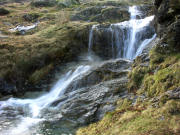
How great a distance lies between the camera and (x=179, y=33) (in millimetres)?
13023

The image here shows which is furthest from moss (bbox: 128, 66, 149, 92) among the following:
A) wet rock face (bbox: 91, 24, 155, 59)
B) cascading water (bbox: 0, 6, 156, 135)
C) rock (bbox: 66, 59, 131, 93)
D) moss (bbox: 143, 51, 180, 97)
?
wet rock face (bbox: 91, 24, 155, 59)

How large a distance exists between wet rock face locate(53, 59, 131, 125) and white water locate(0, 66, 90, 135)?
4.22 ft

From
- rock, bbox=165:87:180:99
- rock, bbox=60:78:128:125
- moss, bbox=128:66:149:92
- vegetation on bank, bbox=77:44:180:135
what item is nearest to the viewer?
vegetation on bank, bbox=77:44:180:135

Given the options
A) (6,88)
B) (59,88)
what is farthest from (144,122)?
(6,88)

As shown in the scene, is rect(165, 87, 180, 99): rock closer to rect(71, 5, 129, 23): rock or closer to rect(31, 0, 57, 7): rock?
rect(71, 5, 129, 23): rock

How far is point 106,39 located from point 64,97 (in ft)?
39.3

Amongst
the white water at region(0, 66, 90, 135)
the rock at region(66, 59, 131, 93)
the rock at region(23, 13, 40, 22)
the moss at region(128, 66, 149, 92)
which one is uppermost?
the rock at region(23, 13, 40, 22)

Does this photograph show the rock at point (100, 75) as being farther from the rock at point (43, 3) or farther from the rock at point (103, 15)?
the rock at point (43, 3)

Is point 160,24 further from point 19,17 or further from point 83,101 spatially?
point 19,17

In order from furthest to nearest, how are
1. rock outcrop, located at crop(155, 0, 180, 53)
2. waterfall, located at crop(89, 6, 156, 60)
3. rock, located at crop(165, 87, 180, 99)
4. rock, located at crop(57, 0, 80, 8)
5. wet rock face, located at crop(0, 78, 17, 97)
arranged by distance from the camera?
rock, located at crop(57, 0, 80, 8), waterfall, located at crop(89, 6, 156, 60), wet rock face, located at crop(0, 78, 17, 97), rock outcrop, located at crop(155, 0, 180, 53), rock, located at crop(165, 87, 180, 99)

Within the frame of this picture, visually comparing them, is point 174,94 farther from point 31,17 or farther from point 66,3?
point 66,3

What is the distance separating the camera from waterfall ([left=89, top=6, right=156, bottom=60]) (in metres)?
24.2

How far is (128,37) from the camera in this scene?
83.8 feet

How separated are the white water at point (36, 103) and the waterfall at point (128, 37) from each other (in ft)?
20.3
